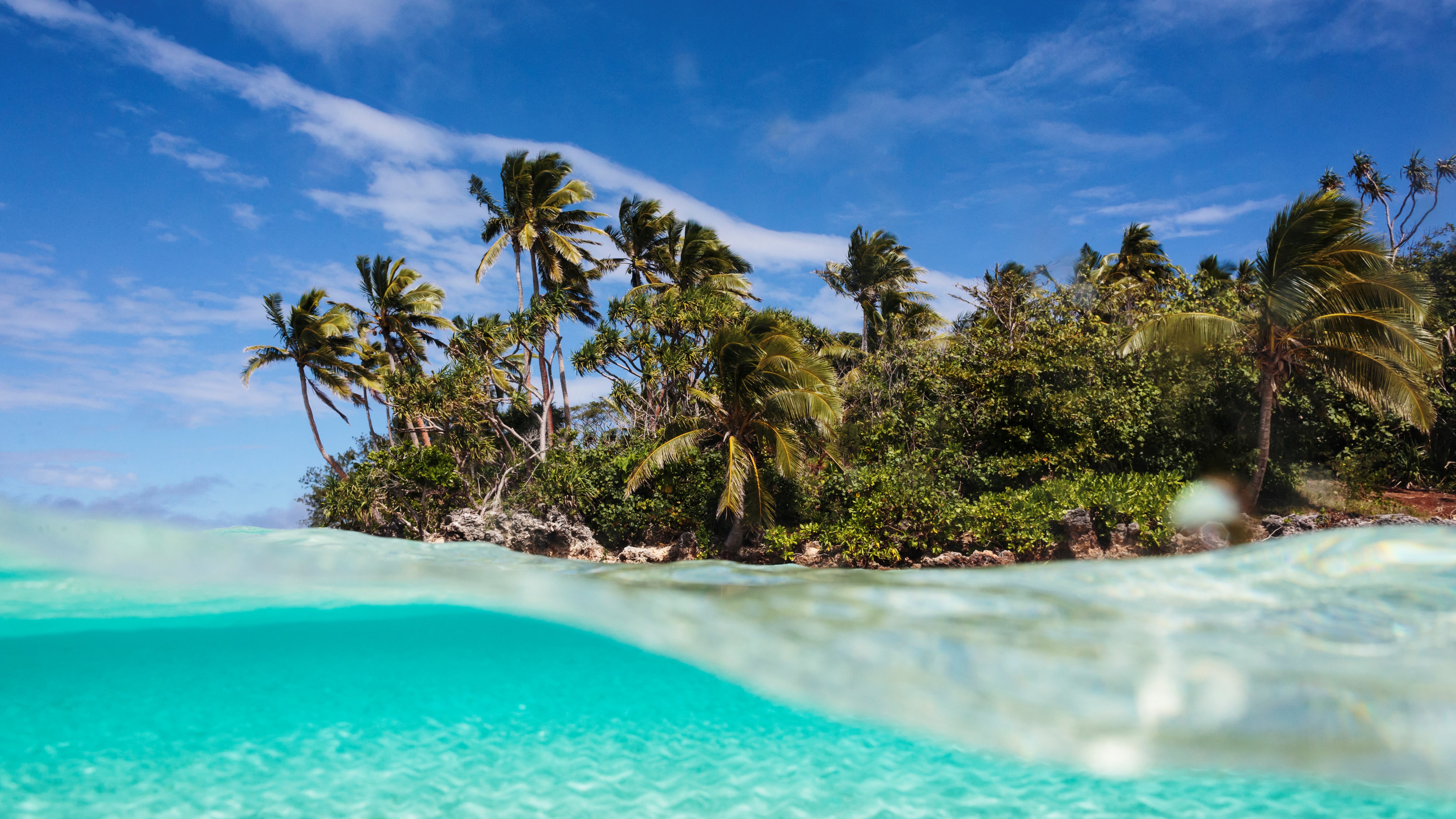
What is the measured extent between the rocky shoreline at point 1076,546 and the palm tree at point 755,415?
146 centimetres

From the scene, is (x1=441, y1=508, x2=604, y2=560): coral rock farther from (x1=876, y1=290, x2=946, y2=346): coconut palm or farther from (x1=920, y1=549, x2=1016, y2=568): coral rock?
(x1=876, y1=290, x2=946, y2=346): coconut palm

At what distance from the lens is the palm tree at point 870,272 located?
34594 mm

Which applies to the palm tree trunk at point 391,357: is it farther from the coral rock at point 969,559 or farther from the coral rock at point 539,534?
the coral rock at point 969,559

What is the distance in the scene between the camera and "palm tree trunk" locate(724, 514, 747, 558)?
18.6 metres

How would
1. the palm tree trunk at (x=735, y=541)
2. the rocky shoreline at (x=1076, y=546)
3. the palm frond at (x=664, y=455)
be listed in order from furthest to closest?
the palm tree trunk at (x=735, y=541) → the palm frond at (x=664, y=455) → the rocky shoreline at (x=1076, y=546)

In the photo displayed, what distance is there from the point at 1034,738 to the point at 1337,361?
14.0m

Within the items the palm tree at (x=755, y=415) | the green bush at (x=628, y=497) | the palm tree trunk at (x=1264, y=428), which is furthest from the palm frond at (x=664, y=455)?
the palm tree trunk at (x=1264, y=428)

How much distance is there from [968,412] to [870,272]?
15.3 meters

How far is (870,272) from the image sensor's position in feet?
113

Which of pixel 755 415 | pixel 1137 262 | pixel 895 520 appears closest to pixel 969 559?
pixel 895 520

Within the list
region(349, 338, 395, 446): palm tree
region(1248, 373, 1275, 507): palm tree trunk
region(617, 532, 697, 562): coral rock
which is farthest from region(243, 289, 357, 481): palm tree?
region(1248, 373, 1275, 507): palm tree trunk

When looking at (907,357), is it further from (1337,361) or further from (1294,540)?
(1294,540)

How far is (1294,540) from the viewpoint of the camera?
856 centimetres

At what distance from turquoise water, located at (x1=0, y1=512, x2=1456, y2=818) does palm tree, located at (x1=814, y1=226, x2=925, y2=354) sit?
2672 cm
